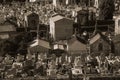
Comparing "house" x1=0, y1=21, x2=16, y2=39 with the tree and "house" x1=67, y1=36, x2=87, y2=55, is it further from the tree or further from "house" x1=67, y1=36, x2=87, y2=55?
the tree

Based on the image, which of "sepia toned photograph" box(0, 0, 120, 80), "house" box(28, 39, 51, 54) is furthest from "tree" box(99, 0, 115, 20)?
"house" box(28, 39, 51, 54)

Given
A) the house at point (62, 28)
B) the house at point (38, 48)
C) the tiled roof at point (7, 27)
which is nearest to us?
the house at point (38, 48)

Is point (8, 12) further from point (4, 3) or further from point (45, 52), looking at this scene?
point (45, 52)

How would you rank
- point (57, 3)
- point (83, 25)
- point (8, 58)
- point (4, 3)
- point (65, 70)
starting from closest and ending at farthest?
point (65, 70), point (8, 58), point (83, 25), point (57, 3), point (4, 3)

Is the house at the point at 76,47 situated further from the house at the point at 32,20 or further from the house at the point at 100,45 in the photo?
the house at the point at 32,20

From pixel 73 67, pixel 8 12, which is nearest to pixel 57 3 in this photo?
pixel 8 12

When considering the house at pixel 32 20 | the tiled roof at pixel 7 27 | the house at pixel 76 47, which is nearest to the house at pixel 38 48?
the house at pixel 76 47

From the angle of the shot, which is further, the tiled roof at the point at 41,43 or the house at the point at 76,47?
the tiled roof at the point at 41,43
